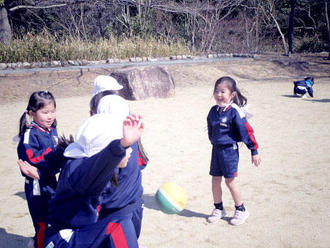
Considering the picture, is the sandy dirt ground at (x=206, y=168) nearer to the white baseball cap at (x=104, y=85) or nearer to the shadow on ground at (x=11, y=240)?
the shadow on ground at (x=11, y=240)

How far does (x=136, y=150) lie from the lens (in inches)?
96.7

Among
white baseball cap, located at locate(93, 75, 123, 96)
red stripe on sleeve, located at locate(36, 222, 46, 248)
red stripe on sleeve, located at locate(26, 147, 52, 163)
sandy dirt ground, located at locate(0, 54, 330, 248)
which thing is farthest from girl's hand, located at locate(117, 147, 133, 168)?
sandy dirt ground, located at locate(0, 54, 330, 248)

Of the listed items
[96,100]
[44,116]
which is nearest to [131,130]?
[96,100]

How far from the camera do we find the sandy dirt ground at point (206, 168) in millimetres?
3562

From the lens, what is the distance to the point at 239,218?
3.73 m

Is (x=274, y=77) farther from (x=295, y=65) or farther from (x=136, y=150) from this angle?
(x=136, y=150)

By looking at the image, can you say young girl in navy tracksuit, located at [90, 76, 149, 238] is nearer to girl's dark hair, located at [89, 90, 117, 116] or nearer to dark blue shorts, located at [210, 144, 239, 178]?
girl's dark hair, located at [89, 90, 117, 116]

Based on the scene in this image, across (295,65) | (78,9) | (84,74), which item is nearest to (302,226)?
(84,74)

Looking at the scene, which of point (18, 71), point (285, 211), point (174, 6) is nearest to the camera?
point (285, 211)

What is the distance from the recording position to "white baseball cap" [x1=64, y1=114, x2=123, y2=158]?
1.87 m

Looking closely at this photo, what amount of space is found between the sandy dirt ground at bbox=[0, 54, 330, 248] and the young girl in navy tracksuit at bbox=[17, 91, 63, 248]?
2.33ft

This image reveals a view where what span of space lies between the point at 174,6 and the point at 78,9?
248 inches

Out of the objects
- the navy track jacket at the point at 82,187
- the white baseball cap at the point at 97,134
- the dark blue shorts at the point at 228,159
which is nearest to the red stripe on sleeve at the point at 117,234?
the navy track jacket at the point at 82,187

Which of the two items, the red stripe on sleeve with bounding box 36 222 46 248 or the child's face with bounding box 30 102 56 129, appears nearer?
the red stripe on sleeve with bounding box 36 222 46 248
